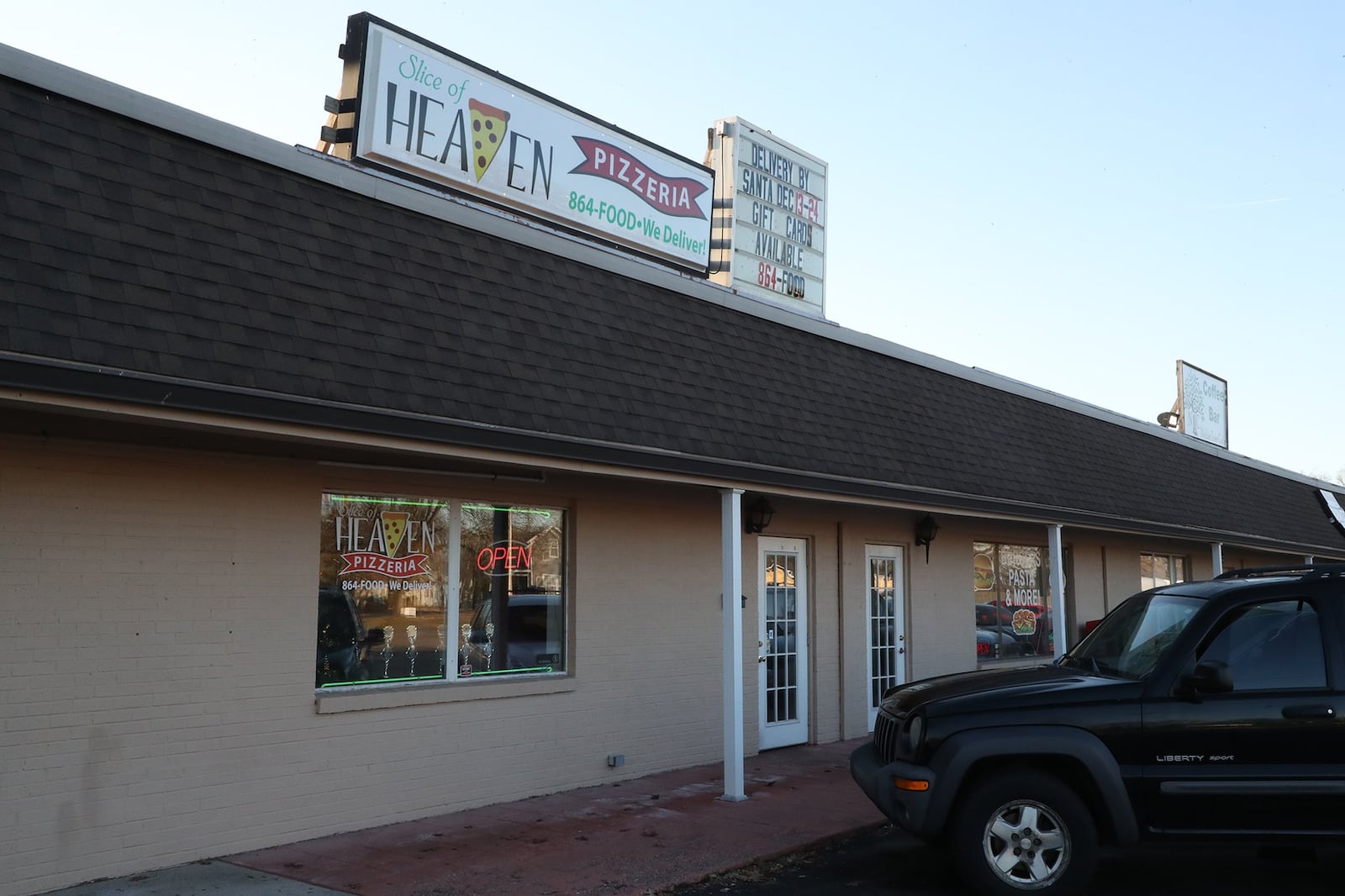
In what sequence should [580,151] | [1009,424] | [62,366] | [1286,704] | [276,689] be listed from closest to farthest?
[62,366] → [1286,704] → [276,689] → [580,151] → [1009,424]

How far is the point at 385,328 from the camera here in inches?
294

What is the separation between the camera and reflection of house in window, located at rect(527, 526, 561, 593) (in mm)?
9672

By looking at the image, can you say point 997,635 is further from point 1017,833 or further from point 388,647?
point 388,647

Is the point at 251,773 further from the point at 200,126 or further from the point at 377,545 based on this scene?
the point at 200,126

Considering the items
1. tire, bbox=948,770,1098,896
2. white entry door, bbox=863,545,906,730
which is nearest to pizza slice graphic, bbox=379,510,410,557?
tire, bbox=948,770,1098,896

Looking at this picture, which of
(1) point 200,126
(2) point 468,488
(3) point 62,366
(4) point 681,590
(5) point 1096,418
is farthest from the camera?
(5) point 1096,418

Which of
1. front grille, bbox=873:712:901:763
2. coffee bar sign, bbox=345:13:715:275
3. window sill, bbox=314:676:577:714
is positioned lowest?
front grille, bbox=873:712:901:763

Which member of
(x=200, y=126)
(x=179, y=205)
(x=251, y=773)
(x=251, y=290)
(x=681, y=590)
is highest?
(x=200, y=126)

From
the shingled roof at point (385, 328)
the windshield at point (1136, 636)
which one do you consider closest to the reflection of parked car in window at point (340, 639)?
the shingled roof at point (385, 328)

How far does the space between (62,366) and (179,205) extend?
1.55m

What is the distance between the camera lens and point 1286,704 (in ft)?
21.0

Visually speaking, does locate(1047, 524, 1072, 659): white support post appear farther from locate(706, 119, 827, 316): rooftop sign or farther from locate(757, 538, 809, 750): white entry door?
locate(706, 119, 827, 316): rooftop sign

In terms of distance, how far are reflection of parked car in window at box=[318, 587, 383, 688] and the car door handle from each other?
6049mm

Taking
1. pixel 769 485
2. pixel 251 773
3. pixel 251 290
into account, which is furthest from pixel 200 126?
pixel 769 485
